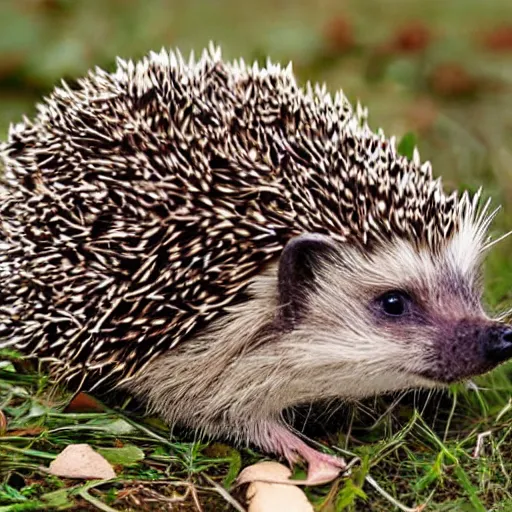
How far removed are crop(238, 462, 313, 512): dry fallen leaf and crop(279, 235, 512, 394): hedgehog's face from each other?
0.98 ft

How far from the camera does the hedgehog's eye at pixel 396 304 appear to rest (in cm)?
268

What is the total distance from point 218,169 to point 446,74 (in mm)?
3829

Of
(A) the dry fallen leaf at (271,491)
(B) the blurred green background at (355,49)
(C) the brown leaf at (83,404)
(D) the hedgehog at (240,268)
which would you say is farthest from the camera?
(B) the blurred green background at (355,49)

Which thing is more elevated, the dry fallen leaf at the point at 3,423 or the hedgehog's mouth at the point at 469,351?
Result: the hedgehog's mouth at the point at 469,351

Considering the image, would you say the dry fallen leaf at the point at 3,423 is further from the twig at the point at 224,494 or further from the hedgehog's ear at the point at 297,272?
the hedgehog's ear at the point at 297,272

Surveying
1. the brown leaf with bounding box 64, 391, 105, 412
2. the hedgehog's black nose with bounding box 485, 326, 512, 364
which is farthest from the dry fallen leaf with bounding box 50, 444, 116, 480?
the hedgehog's black nose with bounding box 485, 326, 512, 364

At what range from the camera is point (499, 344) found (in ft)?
8.44

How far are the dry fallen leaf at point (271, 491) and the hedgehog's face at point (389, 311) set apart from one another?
0.98ft

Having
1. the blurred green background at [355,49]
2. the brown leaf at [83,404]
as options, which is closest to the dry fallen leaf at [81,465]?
the brown leaf at [83,404]

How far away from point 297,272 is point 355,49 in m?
4.06

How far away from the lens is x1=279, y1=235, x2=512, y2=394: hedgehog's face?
2.62m

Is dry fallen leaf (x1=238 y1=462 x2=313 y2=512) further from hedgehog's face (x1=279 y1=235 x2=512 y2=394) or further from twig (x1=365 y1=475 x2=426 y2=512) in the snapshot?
hedgehog's face (x1=279 y1=235 x2=512 y2=394)

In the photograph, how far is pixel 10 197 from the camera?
9.59ft

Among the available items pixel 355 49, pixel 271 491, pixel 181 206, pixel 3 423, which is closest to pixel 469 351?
pixel 271 491
